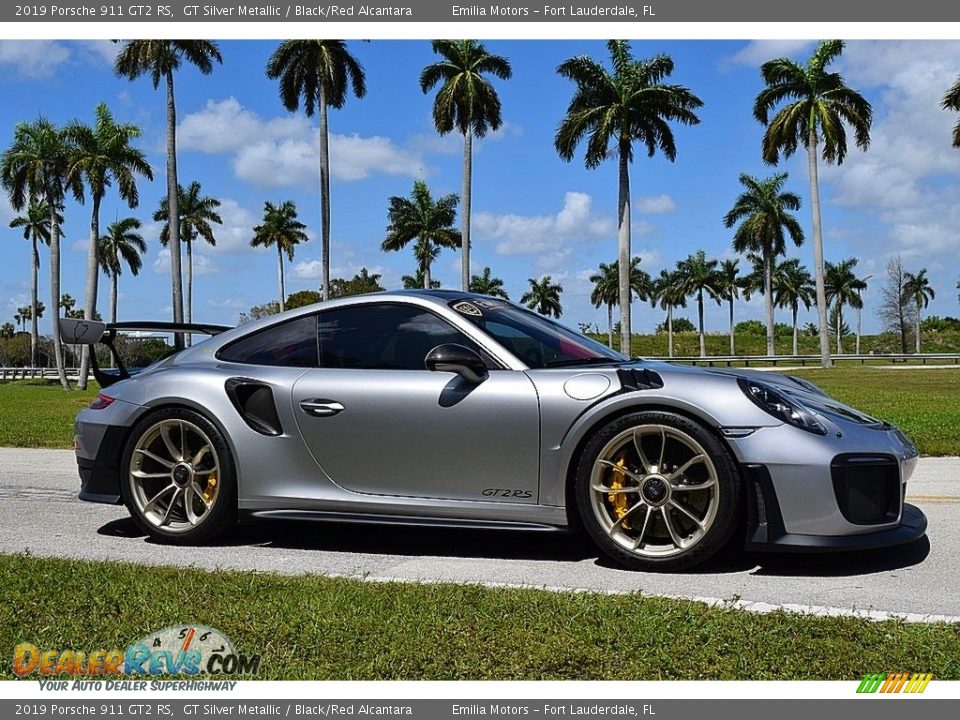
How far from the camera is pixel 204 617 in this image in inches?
147

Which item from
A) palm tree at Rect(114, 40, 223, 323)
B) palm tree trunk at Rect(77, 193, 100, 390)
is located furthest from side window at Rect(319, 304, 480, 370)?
palm tree trunk at Rect(77, 193, 100, 390)

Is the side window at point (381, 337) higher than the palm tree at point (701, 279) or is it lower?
lower

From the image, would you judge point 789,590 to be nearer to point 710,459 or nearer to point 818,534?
point 818,534

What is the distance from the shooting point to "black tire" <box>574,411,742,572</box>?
14.4 feet

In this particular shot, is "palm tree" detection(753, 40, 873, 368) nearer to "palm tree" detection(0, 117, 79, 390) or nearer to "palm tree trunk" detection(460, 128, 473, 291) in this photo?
"palm tree trunk" detection(460, 128, 473, 291)

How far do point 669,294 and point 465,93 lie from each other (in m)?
56.6

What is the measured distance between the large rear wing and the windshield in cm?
195

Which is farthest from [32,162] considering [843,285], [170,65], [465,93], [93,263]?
[843,285]

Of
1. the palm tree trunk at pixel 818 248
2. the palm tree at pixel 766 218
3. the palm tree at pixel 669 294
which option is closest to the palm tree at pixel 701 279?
the palm tree at pixel 669 294

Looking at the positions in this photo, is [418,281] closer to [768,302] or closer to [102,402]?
[768,302]

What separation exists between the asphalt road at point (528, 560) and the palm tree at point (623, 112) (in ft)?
125

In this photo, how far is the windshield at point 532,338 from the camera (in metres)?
5.09

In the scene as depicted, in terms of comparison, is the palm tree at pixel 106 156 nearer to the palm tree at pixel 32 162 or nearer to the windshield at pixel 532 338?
the palm tree at pixel 32 162
